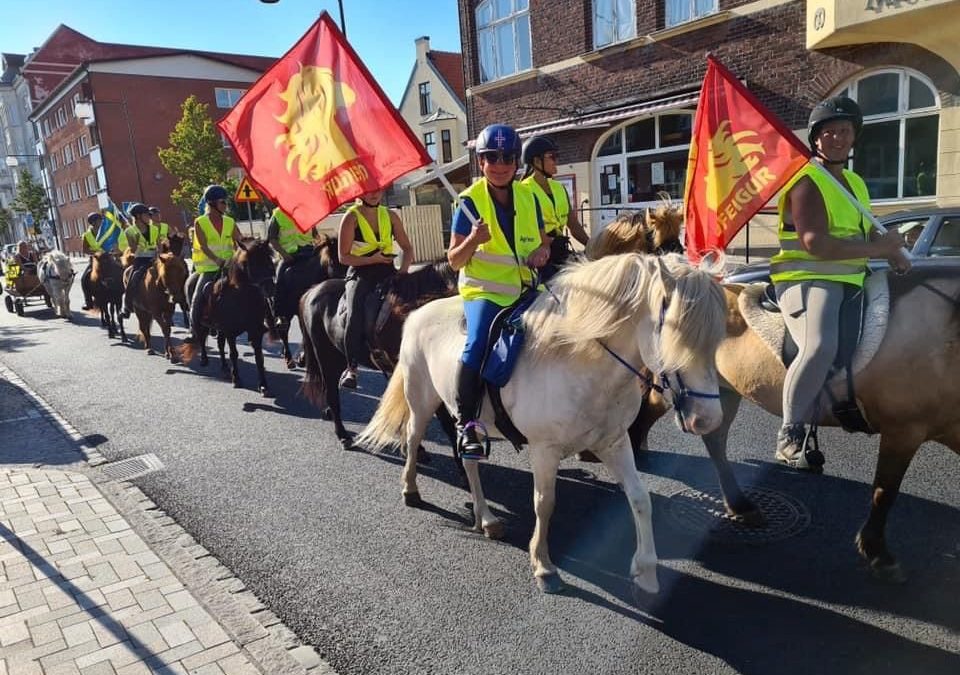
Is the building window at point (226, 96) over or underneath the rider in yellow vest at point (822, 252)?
over

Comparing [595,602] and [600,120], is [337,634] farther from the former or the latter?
[600,120]

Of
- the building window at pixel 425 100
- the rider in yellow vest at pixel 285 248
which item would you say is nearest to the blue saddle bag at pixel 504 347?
the rider in yellow vest at pixel 285 248

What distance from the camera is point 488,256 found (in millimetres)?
3760

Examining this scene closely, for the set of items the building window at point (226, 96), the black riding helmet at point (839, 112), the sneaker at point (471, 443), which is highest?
the building window at point (226, 96)

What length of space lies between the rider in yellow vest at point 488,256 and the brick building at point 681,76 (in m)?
7.64

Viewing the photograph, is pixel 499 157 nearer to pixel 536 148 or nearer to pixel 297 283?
pixel 536 148

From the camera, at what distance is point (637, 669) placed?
9.48 feet

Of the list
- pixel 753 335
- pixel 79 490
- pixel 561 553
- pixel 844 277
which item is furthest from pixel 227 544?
pixel 844 277

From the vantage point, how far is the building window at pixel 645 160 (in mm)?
16109

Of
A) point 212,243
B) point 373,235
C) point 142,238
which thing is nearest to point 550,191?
point 373,235

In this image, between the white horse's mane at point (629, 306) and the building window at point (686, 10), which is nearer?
the white horse's mane at point (629, 306)

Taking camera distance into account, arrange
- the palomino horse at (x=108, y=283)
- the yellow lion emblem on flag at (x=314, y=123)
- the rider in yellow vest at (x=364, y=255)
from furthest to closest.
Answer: the palomino horse at (x=108, y=283)
the rider in yellow vest at (x=364, y=255)
the yellow lion emblem on flag at (x=314, y=123)

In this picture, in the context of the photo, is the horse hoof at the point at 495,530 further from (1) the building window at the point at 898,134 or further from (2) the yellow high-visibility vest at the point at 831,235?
(1) the building window at the point at 898,134

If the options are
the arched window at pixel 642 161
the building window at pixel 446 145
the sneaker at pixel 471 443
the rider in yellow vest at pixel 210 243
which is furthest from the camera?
the building window at pixel 446 145
